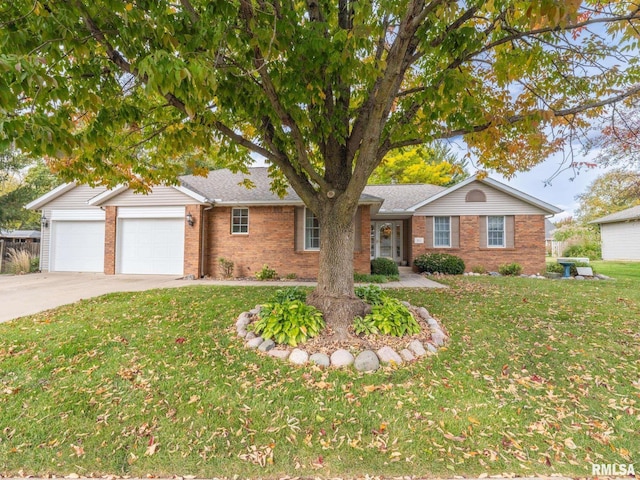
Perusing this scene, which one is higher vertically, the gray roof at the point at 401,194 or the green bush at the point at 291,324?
the gray roof at the point at 401,194

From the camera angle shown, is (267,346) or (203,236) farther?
(203,236)

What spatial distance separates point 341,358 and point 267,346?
1038 millimetres

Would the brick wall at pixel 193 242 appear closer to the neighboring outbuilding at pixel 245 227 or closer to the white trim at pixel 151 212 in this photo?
the neighboring outbuilding at pixel 245 227

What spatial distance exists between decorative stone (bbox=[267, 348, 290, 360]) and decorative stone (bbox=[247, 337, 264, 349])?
25 centimetres

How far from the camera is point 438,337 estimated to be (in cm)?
452

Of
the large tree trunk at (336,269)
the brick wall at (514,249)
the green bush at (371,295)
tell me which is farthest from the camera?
the brick wall at (514,249)

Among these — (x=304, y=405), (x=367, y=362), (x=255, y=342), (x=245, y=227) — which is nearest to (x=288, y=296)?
(x=255, y=342)

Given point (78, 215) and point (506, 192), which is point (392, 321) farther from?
point (78, 215)

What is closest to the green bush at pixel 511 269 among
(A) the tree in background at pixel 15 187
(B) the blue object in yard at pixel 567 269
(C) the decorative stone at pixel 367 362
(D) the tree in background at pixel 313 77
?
(B) the blue object in yard at pixel 567 269

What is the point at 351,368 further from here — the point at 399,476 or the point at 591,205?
the point at 591,205

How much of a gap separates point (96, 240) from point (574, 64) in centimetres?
1611

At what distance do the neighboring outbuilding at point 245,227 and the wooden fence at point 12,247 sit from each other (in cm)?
147

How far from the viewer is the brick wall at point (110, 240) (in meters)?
12.1

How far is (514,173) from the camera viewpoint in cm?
694
